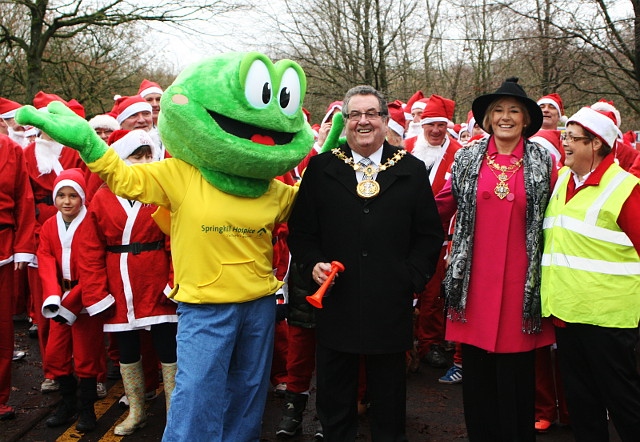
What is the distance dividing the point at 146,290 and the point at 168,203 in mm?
984

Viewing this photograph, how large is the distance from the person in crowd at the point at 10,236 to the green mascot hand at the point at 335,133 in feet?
7.67

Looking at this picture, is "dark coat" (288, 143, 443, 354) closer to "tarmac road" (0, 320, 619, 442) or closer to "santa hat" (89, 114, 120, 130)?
"tarmac road" (0, 320, 619, 442)

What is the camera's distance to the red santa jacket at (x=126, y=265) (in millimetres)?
3967

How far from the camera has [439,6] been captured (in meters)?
21.5

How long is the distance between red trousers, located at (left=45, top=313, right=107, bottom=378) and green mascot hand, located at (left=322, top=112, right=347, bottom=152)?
6.84ft

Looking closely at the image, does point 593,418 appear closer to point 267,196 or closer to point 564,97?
point 267,196

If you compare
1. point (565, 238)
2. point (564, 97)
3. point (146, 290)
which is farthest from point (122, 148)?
point (564, 97)

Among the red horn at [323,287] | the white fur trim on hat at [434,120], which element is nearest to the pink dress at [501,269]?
the red horn at [323,287]

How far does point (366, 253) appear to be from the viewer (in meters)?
3.23

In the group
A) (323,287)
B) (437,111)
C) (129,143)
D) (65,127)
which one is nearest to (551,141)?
(437,111)

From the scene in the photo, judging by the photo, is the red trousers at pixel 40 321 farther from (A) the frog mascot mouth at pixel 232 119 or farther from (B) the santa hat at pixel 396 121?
(B) the santa hat at pixel 396 121

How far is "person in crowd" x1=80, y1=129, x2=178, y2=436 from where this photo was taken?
3.96 metres

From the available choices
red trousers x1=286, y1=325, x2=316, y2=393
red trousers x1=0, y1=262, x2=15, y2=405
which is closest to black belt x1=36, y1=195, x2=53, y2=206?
red trousers x1=0, y1=262, x2=15, y2=405

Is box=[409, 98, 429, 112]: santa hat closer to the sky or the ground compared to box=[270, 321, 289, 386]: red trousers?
closer to the sky
